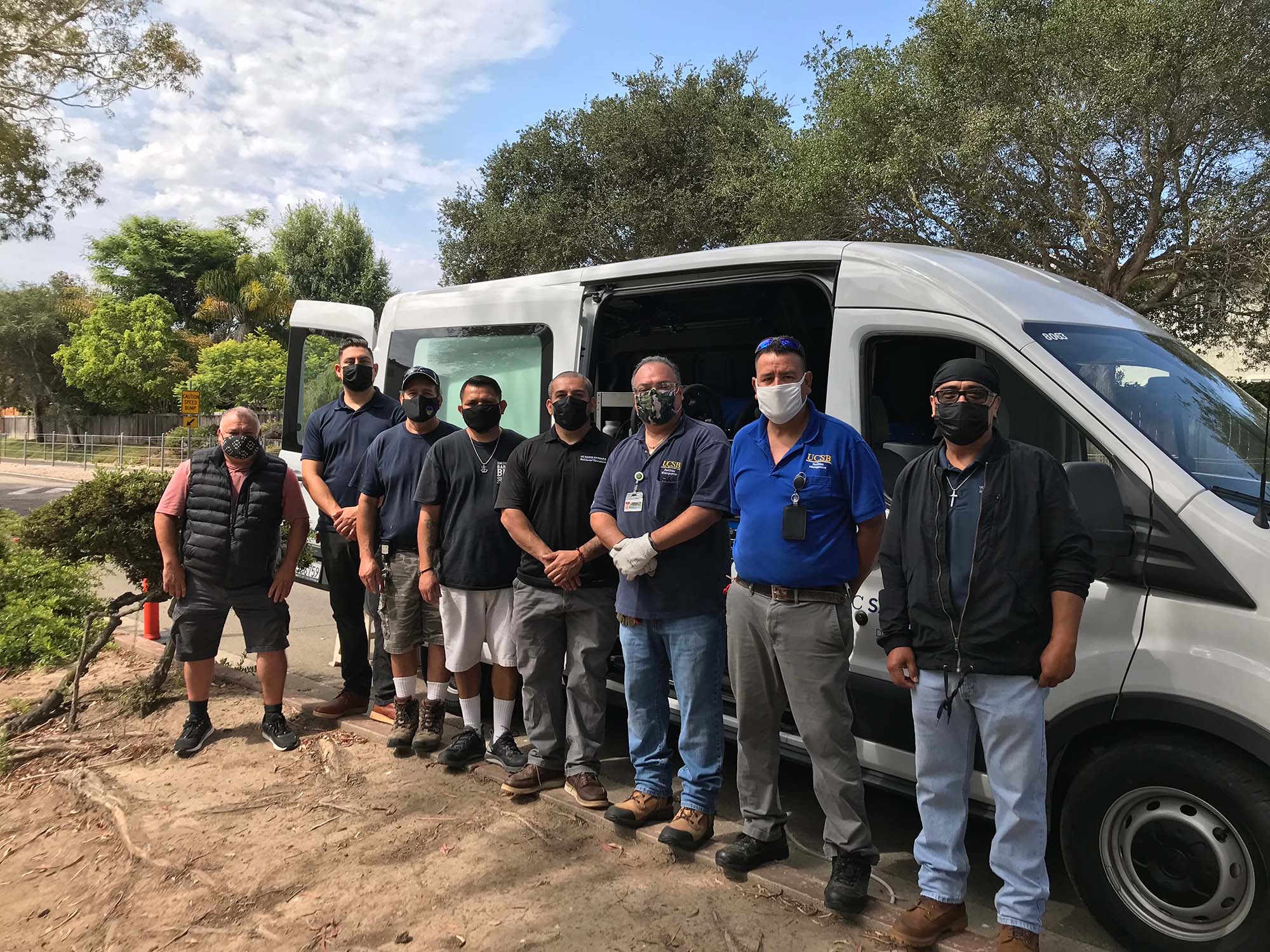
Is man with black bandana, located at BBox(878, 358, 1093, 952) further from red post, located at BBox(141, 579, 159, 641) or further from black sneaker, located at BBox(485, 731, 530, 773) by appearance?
red post, located at BBox(141, 579, 159, 641)

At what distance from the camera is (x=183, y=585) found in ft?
16.0

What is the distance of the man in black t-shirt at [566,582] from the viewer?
4031 millimetres

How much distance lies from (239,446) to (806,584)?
3192mm

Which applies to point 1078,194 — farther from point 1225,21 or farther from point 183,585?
point 183,585

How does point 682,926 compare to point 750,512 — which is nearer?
point 682,926

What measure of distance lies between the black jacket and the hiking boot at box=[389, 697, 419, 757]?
2823 mm

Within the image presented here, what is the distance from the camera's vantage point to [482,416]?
4449 mm

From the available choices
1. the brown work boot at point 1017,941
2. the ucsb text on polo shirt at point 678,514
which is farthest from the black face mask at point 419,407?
the brown work boot at point 1017,941

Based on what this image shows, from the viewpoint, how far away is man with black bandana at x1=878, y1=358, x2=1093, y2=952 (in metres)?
2.72

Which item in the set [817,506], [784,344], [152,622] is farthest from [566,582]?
[152,622]

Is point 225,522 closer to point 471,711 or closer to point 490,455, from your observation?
point 490,455

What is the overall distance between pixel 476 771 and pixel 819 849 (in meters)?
1.65

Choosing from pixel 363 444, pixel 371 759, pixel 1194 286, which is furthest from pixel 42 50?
pixel 1194 286

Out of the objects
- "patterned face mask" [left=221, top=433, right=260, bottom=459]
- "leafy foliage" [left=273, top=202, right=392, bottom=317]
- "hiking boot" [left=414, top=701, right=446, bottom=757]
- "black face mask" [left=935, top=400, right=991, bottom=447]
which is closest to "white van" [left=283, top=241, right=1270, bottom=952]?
"black face mask" [left=935, top=400, right=991, bottom=447]
